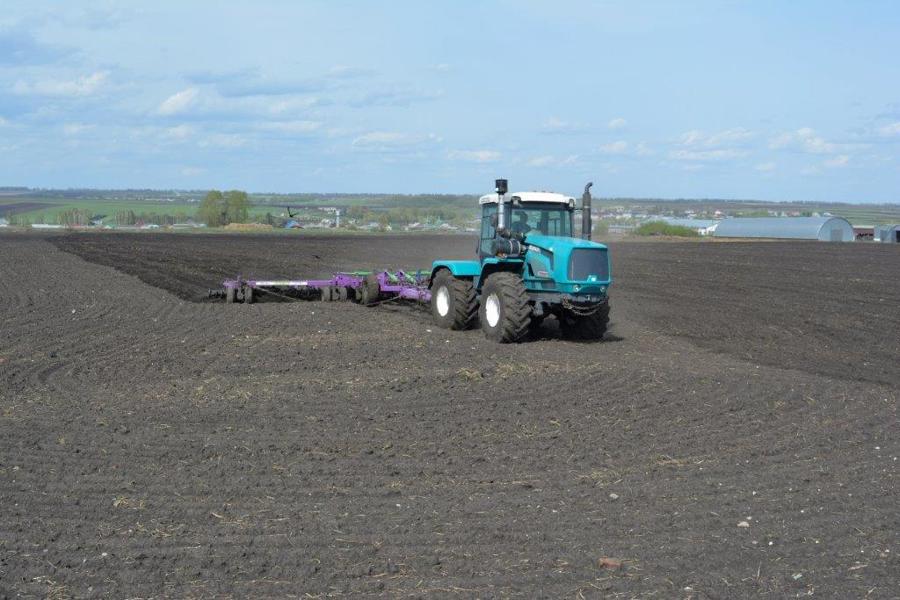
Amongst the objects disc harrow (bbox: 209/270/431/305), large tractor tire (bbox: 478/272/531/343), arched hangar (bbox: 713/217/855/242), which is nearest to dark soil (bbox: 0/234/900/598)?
large tractor tire (bbox: 478/272/531/343)

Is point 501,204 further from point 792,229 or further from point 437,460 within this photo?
point 792,229

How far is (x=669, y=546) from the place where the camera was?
6.69 meters

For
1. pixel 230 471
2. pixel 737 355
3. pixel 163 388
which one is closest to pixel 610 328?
pixel 737 355

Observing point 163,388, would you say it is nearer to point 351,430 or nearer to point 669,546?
point 351,430

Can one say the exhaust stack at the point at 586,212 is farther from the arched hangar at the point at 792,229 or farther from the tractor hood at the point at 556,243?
the arched hangar at the point at 792,229

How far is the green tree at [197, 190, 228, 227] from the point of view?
299ft

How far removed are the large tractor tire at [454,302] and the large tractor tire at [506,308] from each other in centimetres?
74

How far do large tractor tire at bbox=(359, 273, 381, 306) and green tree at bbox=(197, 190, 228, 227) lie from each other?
72.9m

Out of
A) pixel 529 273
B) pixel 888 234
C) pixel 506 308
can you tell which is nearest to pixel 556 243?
pixel 529 273

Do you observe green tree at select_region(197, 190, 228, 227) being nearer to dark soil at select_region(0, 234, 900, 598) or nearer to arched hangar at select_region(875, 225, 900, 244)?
arched hangar at select_region(875, 225, 900, 244)

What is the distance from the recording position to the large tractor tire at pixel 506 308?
49.0 ft

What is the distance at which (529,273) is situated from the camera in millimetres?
15430

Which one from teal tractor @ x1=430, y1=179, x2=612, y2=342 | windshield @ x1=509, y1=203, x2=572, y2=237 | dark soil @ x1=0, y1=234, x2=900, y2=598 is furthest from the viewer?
windshield @ x1=509, y1=203, x2=572, y2=237

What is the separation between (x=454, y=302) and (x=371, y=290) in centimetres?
395
